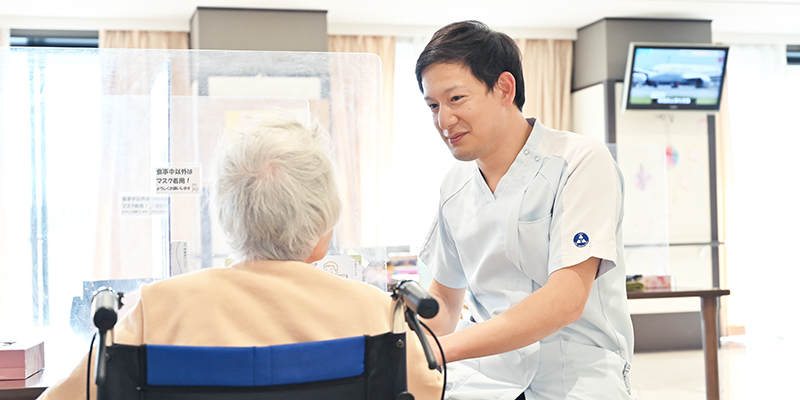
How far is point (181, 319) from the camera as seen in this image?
948mm

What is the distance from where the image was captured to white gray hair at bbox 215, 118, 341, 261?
3.32 ft

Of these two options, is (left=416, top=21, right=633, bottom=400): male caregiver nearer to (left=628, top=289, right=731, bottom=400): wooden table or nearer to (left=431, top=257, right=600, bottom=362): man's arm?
(left=431, top=257, right=600, bottom=362): man's arm

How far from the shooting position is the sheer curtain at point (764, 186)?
5680 millimetres

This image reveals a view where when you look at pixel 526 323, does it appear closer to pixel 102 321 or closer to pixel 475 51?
pixel 475 51

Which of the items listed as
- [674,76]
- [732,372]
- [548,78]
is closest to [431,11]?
[548,78]

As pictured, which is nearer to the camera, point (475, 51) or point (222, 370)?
point (222, 370)

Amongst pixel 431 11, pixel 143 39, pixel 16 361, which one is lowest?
pixel 16 361

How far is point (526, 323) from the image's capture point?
4.08 ft

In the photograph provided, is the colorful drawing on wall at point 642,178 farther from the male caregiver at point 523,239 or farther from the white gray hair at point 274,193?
the white gray hair at point 274,193

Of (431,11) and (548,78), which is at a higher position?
(431,11)

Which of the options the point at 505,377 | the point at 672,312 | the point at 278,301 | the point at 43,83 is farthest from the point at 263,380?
the point at 672,312

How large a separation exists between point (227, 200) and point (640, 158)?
3704mm

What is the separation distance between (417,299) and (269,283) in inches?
9.0

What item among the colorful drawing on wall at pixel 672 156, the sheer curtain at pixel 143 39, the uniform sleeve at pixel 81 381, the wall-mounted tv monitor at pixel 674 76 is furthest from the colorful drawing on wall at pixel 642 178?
the uniform sleeve at pixel 81 381
